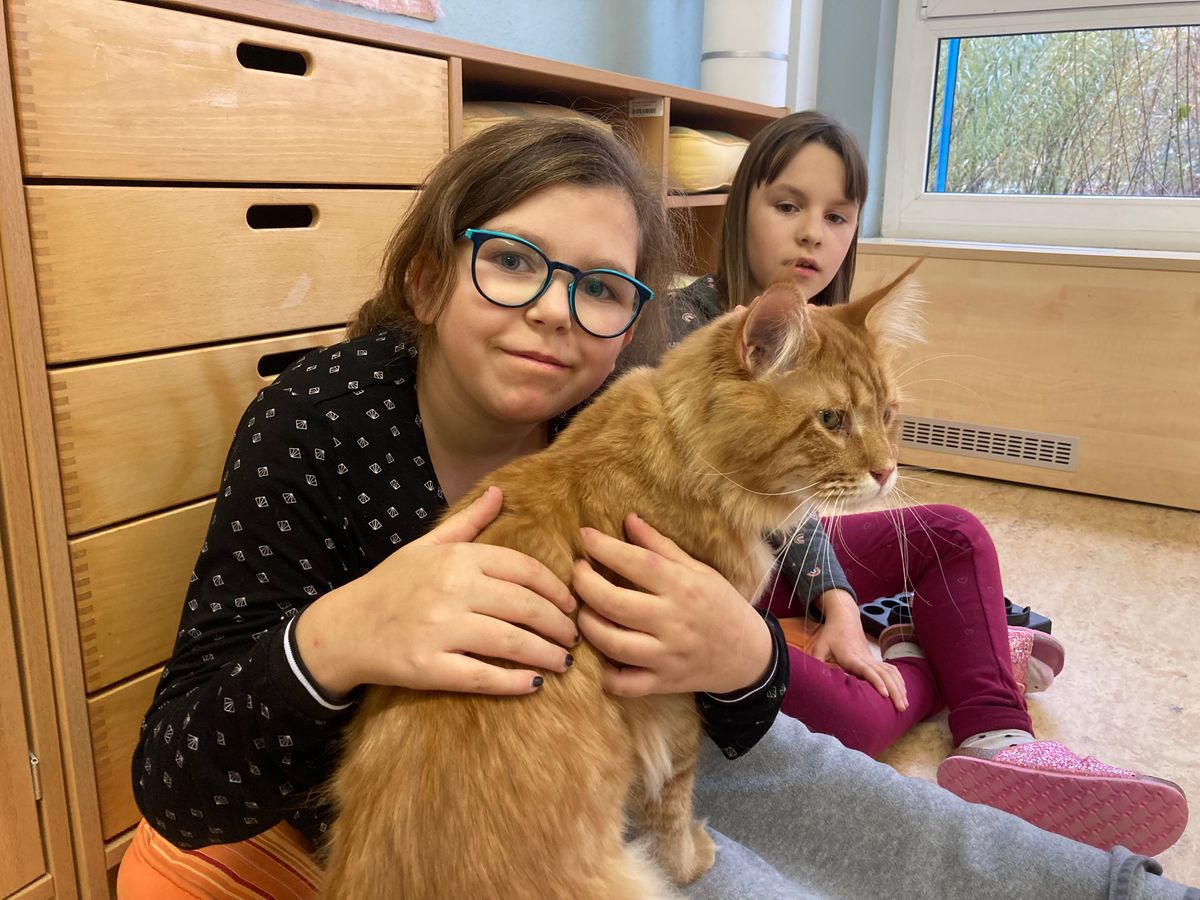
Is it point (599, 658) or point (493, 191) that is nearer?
point (599, 658)

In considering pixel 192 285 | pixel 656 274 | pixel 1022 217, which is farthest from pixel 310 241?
pixel 1022 217

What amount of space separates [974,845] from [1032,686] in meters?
0.74

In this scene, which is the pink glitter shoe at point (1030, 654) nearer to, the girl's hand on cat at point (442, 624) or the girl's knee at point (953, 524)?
the girl's knee at point (953, 524)

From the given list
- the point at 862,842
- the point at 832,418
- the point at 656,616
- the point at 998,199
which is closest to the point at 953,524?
the point at 862,842

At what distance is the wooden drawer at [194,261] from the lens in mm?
997

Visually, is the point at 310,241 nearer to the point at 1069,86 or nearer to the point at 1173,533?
the point at 1173,533

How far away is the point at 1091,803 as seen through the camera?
1250mm

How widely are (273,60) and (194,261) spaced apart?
1.28 ft

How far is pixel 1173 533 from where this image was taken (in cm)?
246

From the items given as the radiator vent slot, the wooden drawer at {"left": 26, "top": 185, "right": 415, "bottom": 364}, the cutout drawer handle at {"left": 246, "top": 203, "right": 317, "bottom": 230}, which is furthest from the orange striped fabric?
the radiator vent slot

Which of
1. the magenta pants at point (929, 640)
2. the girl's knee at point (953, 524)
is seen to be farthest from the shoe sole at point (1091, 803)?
the girl's knee at point (953, 524)

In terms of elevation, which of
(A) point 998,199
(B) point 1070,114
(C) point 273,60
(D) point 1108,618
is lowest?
(D) point 1108,618

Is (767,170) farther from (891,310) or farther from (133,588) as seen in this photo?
(133,588)

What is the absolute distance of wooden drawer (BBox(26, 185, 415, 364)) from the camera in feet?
3.27
